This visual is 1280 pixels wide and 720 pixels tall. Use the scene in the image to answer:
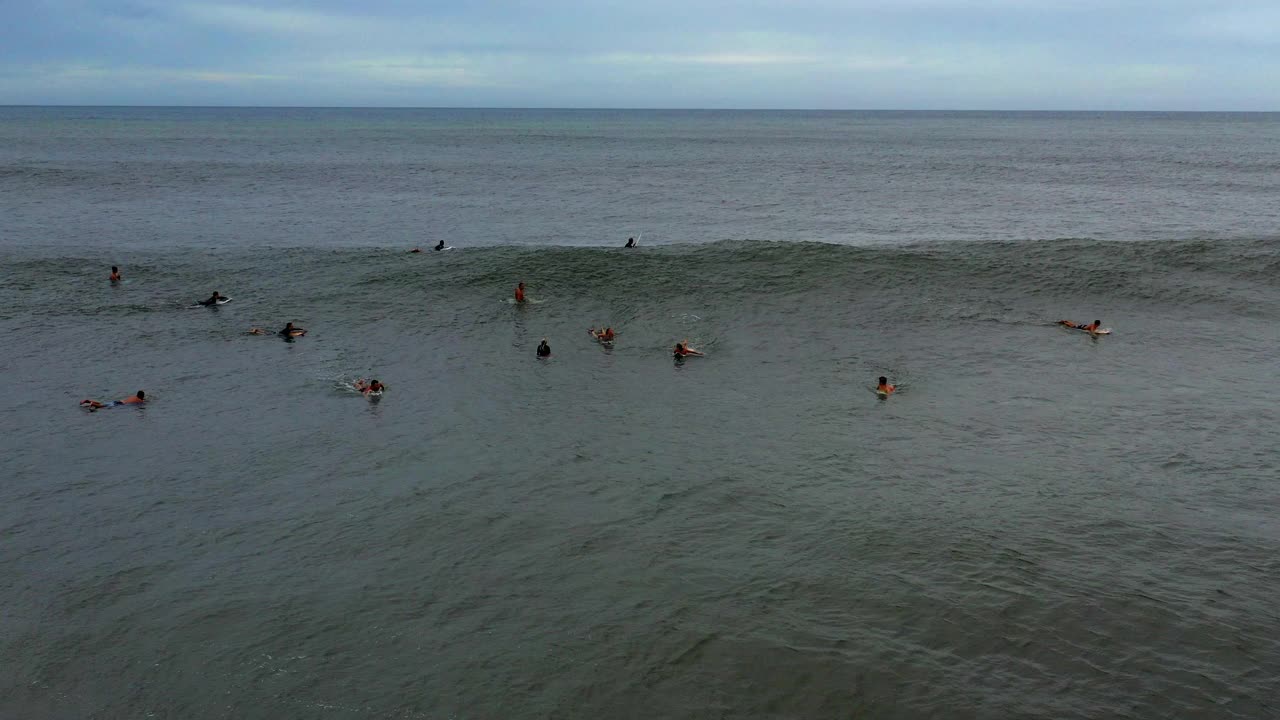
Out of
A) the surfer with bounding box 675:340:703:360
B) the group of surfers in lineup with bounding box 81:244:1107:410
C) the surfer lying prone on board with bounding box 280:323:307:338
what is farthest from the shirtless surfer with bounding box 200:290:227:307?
the surfer with bounding box 675:340:703:360

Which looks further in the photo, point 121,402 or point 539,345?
point 539,345

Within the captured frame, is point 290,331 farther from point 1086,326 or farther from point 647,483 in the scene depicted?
point 1086,326

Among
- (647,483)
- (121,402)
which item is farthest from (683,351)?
(121,402)

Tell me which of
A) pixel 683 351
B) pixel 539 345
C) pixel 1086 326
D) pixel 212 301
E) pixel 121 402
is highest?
pixel 1086 326

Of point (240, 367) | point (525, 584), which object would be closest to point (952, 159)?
point (240, 367)

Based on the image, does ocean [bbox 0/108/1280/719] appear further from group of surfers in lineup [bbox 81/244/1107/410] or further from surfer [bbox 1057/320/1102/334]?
surfer [bbox 1057/320/1102/334]

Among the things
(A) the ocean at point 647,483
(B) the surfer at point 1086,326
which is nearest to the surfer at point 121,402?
(A) the ocean at point 647,483

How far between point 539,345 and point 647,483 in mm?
13715

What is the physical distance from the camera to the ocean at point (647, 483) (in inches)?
634

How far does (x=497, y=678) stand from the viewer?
52.7ft

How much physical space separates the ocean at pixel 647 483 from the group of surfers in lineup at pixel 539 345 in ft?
1.62

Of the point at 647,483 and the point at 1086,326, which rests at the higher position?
the point at 1086,326

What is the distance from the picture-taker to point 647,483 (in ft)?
77.4

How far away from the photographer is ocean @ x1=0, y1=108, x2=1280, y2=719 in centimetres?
1611
